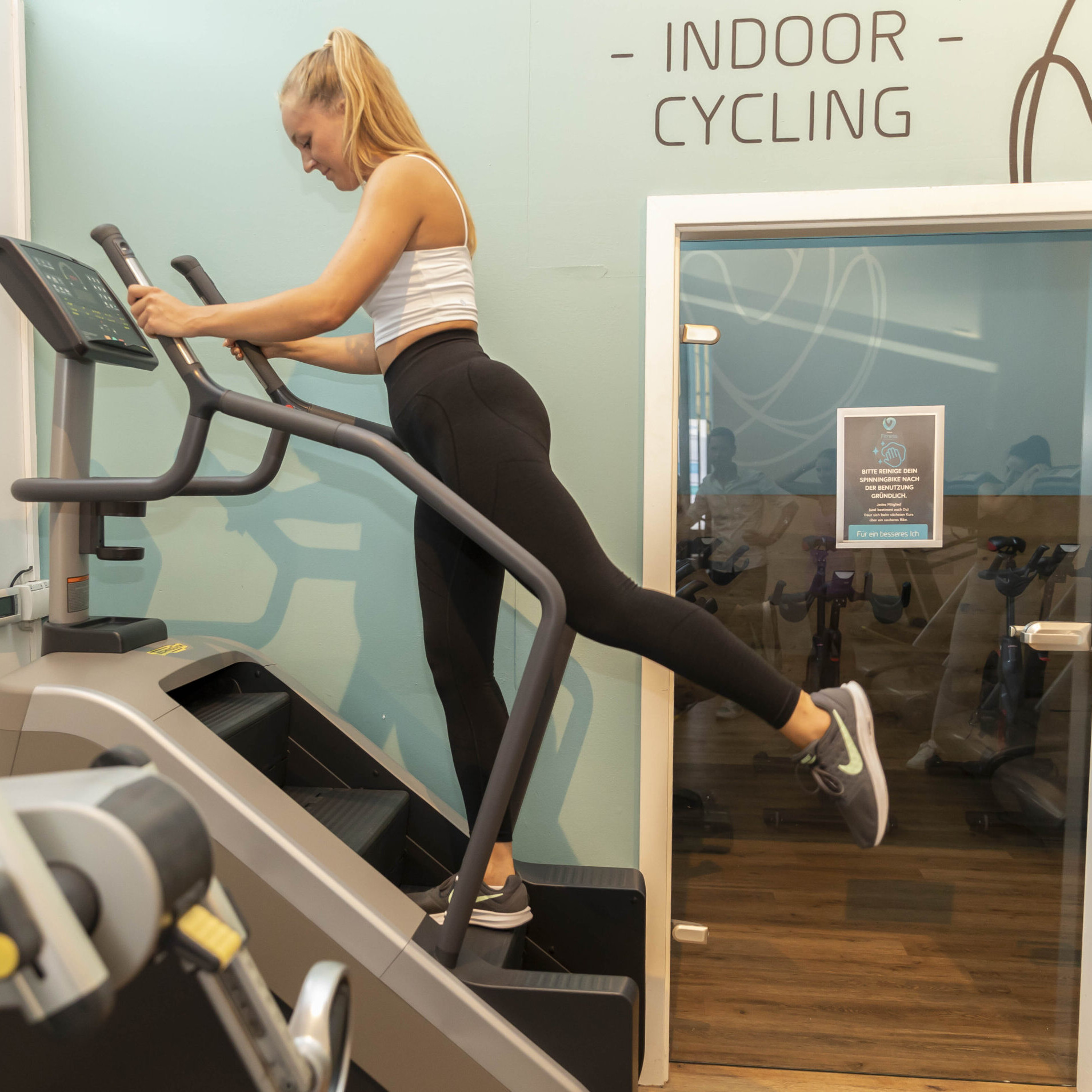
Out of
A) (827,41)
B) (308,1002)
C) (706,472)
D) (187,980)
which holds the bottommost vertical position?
(187,980)

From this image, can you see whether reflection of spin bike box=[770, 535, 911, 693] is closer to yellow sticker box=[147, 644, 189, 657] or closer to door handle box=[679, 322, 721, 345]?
door handle box=[679, 322, 721, 345]

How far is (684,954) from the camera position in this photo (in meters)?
2.14

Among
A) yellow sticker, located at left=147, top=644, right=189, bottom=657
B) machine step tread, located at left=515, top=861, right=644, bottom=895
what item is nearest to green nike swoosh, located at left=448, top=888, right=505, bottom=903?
machine step tread, located at left=515, top=861, right=644, bottom=895

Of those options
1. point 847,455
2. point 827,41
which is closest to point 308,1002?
point 847,455

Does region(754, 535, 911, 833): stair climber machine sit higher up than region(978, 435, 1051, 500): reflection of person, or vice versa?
region(978, 435, 1051, 500): reflection of person

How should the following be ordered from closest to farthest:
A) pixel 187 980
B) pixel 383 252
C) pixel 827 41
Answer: pixel 187 980, pixel 383 252, pixel 827 41

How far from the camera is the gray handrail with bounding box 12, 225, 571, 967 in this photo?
125 centimetres

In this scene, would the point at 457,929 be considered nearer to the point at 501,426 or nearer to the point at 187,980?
the point at 187,980

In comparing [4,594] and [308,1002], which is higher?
[4,594]

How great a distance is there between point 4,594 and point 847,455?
208 cm

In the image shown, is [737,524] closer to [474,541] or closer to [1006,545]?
[1006,545]

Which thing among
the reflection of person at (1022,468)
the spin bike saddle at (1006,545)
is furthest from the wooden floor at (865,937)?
the reflection of person at (1022,468)

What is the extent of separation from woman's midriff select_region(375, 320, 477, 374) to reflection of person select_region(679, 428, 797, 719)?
74 centimetres

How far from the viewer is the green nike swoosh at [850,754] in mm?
1400
